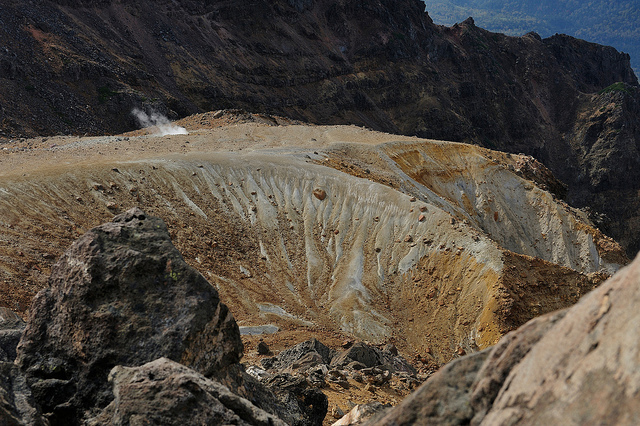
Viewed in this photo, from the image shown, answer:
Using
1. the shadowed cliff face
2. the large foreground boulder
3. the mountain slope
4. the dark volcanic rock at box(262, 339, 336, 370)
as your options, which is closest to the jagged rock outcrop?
the large foreground boulder

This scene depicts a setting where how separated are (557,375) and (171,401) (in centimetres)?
482

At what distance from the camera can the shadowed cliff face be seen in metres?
65.9

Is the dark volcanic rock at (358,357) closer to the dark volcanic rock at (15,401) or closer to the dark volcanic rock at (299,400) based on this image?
the dark volcanic rock at (299,400)

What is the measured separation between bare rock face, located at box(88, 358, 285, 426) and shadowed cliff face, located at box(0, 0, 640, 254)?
183 feet

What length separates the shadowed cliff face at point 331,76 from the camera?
65875 mm

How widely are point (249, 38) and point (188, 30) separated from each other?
13921 mm

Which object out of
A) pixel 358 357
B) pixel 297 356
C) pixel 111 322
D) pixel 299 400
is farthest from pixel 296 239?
pixel 111 322

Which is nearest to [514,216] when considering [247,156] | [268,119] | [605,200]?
[247,156]

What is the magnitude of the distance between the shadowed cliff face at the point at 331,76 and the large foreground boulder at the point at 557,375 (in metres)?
59.1

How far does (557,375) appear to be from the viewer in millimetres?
4758

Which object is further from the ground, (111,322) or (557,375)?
(557,375)

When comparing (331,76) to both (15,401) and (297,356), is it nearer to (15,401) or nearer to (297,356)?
(297,356)

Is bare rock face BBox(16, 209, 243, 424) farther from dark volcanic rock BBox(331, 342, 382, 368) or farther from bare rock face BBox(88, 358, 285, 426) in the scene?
dark volcanic rock BBox(331, 342, 382, 368)

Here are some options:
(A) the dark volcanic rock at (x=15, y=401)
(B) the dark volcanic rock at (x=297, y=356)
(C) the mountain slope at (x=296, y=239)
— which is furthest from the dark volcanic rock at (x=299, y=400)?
(C) the mountain slope at (x=296, y=239)
